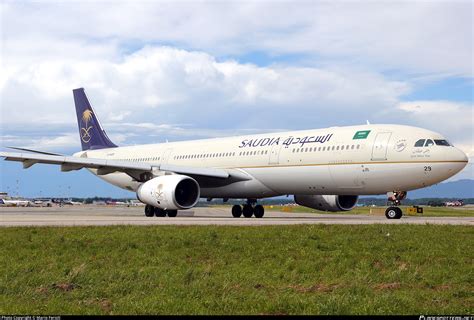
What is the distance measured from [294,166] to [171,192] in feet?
19.4

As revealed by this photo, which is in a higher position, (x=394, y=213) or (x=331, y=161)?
(x=331, y=161)

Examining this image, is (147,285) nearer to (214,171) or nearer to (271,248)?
(271,248)

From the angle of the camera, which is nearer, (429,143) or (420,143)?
(429,143)

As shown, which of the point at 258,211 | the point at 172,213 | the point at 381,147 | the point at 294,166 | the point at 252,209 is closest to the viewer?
the point at 381,147

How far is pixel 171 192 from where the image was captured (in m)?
30.2

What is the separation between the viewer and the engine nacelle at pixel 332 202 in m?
34.7

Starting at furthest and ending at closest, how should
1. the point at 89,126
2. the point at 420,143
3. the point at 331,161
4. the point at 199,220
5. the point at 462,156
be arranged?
the point at 89,126 → the point at 331,161 → the point at 199,220 → the point at 420,143 → the point at 462,156

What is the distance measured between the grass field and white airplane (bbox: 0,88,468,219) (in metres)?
9.14

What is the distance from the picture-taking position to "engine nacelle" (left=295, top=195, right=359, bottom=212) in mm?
34719

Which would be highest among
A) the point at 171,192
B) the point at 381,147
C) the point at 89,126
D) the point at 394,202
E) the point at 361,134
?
the point at 89,126

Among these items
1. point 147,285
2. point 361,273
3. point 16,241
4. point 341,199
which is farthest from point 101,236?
point 341,199

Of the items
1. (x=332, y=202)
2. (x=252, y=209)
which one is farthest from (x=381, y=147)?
(x=252, y=209)

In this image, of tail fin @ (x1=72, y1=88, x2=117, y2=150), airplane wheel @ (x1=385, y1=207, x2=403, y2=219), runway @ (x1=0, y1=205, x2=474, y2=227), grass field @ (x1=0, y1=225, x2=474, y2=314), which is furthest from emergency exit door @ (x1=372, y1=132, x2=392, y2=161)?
tail fin @ (x1=72, y1=88, x2=117, y2=150)

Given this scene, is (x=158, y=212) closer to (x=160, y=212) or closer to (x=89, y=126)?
(x=160, y=212)
